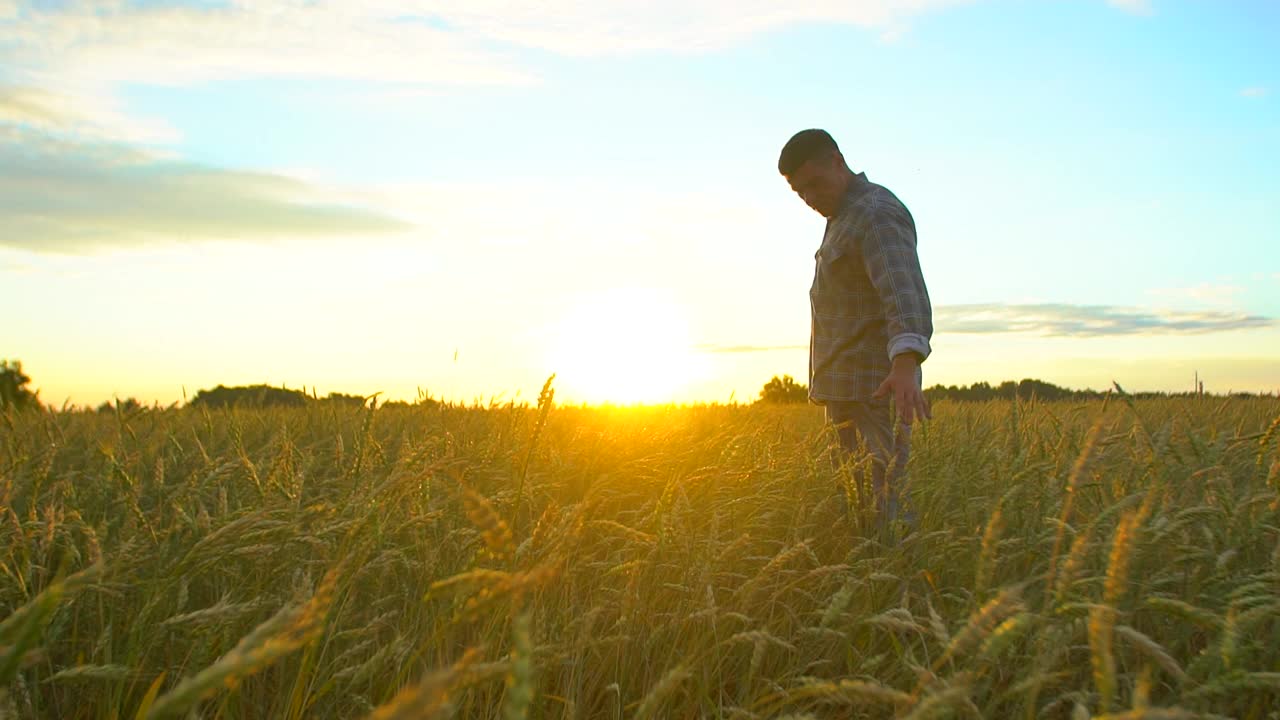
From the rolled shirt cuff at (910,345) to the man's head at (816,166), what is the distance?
1.12m

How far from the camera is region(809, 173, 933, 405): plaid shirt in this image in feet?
14.2

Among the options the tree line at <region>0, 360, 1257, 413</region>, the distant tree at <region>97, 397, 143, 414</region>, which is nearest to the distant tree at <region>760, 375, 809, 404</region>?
the tree line at <region>0, 360, 1257, 413</region>

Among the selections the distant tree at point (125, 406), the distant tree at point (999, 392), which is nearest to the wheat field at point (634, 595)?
the distant tree at point (125, 406)

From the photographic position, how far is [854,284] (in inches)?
191

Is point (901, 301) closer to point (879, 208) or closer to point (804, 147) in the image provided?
point (879, 208)

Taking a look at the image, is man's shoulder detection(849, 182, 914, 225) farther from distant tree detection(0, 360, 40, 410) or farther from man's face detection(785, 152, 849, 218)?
distant tree detection(0, 360, 40, 410)

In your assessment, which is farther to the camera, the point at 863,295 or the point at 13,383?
the point at 13,383

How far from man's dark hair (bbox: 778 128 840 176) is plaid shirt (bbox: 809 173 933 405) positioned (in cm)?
29

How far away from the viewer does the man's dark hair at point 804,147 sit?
15.9 feet

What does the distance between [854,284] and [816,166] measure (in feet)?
2.34

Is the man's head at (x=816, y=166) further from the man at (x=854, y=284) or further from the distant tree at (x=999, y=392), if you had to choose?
the distant tree at (x=999, y=392)

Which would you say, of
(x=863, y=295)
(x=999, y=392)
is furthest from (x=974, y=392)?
(x=863, y=295)

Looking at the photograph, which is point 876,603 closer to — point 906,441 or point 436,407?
point 906,441

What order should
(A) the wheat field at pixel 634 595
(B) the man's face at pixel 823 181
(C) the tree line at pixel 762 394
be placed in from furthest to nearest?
(C) the tree line at pixel 762 394
(B) the man's face at pixel 823 181
(A) the wheat field at pixel 634 595
